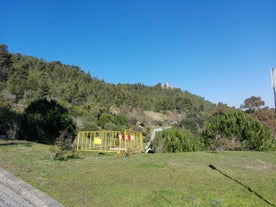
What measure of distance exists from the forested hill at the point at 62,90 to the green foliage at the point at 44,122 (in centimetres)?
1951

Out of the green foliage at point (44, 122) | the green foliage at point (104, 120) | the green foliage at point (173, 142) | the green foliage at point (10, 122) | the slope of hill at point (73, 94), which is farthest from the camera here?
the slope of hill at point (73, 94)

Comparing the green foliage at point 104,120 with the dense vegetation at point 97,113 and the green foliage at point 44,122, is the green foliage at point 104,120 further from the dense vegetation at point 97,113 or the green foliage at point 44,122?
the green foliage at point 44,122

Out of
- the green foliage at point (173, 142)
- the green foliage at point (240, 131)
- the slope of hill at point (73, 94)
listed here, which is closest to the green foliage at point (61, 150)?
the green foliage at point (173, 142)

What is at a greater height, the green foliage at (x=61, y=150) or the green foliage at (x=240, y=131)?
the green foliage at (x=240, y=131)

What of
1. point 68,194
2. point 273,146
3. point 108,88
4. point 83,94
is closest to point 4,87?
point 83,94

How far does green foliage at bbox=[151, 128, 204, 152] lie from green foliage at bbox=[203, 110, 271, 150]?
1.87 m

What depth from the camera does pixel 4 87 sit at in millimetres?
42281

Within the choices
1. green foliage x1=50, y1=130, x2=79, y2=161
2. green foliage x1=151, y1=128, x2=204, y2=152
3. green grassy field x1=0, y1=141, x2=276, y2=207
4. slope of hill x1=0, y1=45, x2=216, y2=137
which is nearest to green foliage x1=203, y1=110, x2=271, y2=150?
green foliage x1=151, y1=128, x2=204, y2=152

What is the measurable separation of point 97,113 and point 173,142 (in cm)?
3102

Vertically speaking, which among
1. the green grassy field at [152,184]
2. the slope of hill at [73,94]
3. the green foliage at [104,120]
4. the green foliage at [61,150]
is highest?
the slope of hill at [73,94]

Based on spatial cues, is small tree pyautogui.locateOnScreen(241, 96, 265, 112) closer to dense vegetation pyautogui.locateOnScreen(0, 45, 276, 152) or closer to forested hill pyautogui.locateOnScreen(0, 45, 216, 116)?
dense vegetation pyautogui.locateOnScreen(0, 45, 276, 152)

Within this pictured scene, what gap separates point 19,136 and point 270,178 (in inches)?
600

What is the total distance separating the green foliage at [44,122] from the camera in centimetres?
1616

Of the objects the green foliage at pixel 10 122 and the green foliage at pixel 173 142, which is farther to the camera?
the green foliage at pixel 10 122
